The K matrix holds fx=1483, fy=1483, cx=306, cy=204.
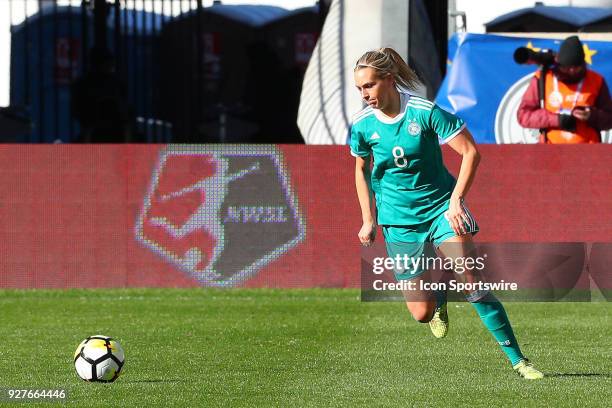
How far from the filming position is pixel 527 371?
8852 millimetres

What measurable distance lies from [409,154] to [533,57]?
7.37 metres

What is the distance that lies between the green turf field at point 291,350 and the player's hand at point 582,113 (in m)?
2.19

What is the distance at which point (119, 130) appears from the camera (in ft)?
70.7

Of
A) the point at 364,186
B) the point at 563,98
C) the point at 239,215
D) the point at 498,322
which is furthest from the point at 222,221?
the point at 498,322

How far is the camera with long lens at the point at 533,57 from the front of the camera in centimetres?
1591

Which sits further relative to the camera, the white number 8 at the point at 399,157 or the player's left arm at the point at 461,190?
the white number 8 at the point at 399,157

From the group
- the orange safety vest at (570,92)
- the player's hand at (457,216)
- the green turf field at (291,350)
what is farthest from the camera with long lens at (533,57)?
the player's hand at (457,216)

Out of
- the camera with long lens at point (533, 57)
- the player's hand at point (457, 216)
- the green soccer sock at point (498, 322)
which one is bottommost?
the green soccer sock at point (498, 322)

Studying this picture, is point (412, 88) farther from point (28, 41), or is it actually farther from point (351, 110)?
point (28, 41)

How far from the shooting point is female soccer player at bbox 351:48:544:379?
28.5 ft

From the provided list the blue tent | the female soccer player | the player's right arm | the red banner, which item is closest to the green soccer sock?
the female soccer player

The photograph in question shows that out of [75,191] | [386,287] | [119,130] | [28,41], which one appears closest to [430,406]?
[386,287]

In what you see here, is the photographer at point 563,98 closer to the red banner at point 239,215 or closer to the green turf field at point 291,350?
the red banner at point 239,215

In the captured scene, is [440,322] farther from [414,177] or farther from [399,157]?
[399,157]
